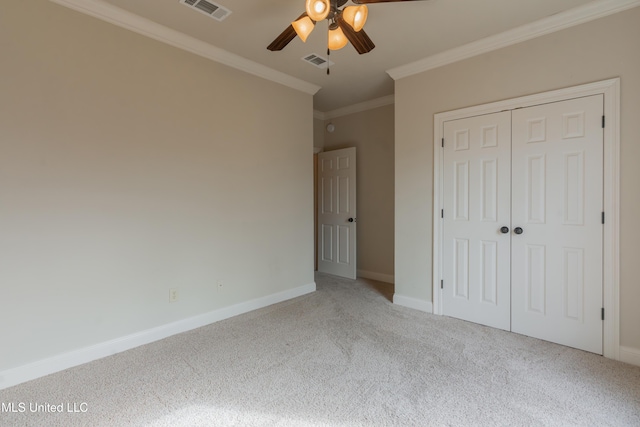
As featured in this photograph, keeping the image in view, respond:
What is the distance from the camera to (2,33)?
1946 mm

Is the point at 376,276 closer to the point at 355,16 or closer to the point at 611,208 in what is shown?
the point at 611,208

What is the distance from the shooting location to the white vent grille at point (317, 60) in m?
3.13

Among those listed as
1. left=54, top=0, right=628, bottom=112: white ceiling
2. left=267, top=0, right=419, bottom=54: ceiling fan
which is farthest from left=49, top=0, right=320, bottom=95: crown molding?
left=267, top=0, right=419, bottom=54: ceiling fan

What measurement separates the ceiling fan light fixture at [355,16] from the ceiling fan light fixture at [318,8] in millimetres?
145

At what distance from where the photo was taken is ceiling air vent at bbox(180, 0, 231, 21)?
2279 mm

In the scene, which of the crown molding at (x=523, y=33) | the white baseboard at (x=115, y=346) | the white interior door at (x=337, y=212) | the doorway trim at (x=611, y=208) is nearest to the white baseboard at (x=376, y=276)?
the white interior door at (x=337, y=212)

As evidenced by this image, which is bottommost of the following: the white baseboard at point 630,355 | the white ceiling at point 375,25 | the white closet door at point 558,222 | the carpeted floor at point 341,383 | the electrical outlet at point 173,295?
the carpeted floor at point 341,383

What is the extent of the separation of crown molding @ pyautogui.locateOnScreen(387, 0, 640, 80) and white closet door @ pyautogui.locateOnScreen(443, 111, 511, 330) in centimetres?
62

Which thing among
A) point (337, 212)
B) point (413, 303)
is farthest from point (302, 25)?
point (337, 212)

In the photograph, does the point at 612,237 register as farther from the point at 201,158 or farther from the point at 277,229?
the point at 201,158

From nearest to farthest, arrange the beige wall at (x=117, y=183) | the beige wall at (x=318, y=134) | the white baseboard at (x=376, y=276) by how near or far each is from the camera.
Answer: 1. the beige wall at (x=117, y=183)
2. the white baseboard at (x=376, y=276)
3. the beige wall at (x=318, y=134)

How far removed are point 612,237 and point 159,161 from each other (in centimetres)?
364

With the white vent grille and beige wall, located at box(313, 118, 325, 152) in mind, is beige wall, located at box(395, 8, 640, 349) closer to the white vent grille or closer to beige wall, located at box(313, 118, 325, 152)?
the white vent grille

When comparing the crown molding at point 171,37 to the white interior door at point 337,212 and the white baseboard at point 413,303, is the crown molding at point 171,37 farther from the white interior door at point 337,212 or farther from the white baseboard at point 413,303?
the white baseboard at point 413,303
